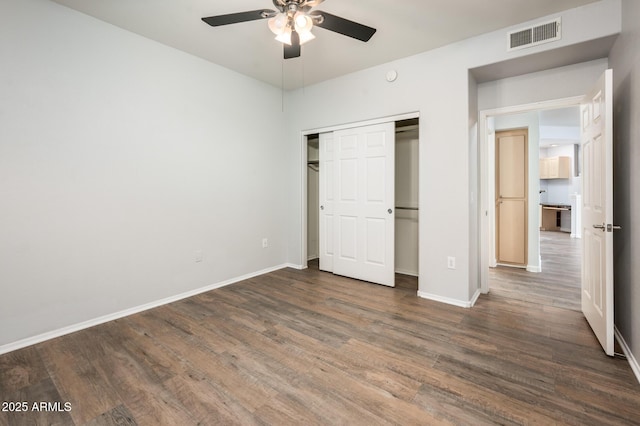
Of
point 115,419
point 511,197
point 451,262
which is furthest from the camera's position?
point 511,197

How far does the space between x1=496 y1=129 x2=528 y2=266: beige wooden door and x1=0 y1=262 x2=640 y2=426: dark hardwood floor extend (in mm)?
1839

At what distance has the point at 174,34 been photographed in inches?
118

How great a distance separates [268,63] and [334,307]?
9.91ft

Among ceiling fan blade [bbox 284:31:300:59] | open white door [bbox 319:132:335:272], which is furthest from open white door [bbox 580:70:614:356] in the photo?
open white door [bbox 319:132:335:272]

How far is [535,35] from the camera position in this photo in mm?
2711

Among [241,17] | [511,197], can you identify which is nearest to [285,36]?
[241,17]

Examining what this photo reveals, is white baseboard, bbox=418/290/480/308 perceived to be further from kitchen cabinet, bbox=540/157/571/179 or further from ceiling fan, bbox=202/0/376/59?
kitchen cabinet, bbox=540/157/571/179

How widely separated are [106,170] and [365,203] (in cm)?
291

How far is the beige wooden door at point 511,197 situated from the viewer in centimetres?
466

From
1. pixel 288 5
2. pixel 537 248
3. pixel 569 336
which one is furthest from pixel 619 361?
pixel 288 5

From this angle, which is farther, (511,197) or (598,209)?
(511,197)

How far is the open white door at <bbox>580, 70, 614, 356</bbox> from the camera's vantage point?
2146 millimetres

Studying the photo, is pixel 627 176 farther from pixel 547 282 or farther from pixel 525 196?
pixel 525 196

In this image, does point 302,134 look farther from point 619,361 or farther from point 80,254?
point 619,361
